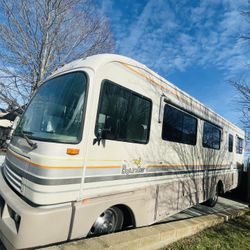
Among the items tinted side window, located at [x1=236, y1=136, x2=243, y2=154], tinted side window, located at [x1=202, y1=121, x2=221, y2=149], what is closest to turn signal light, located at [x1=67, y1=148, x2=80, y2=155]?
tinted side window, located at [x1=202, y1=121, x2=221, y2=149]

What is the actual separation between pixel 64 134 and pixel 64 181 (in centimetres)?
56

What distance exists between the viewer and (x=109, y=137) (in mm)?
3141

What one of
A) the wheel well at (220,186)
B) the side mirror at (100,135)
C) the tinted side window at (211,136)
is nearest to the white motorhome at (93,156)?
the side mirror at (100,135)

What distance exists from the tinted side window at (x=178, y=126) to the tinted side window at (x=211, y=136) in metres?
0.70

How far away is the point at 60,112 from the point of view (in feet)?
9.80

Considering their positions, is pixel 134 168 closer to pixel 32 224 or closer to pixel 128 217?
pixel 128 217

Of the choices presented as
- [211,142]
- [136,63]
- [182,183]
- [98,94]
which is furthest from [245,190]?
[98,94]

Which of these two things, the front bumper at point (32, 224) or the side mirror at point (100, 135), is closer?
the front bumper at point (32, 224)

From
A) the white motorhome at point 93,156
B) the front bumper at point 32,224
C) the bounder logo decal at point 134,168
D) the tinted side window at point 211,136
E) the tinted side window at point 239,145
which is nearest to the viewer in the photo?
the front bumper at point 32,224

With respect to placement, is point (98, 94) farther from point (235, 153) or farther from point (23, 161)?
point (235, 153)

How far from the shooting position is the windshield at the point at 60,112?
2830 mm

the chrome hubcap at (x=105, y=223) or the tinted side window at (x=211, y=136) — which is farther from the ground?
the tinted side window at (x=211, y=136)

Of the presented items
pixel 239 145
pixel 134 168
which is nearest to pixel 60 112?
pixel 134 168

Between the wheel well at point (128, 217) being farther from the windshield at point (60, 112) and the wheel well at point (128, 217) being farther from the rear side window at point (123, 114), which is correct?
the windshield at point (60, 112)
